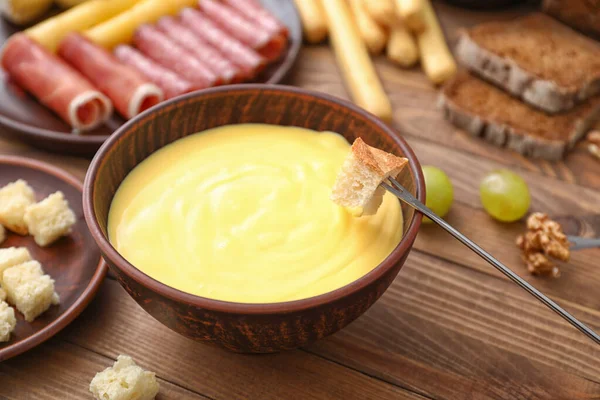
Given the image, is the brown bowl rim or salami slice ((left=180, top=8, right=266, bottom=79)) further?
salami slice ((left=180, top=8, right=266, bottom=79))

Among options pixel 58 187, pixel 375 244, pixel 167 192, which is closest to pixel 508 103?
pixel 375 244

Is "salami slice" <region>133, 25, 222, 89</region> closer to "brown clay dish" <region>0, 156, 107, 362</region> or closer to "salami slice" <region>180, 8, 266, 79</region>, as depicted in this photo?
"salami slice" <region>180, 8, 266, 79</region>

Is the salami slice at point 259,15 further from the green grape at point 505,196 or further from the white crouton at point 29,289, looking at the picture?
the white crouton at point 29,289

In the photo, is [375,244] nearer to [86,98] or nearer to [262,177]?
[262,177]

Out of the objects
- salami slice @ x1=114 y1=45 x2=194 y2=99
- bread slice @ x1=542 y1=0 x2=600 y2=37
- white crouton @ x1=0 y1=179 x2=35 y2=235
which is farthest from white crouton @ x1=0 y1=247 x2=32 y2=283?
bread slice @ x1=542 y1=0 x2=600 y2=37

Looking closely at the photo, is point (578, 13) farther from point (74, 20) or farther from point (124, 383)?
point (124, 383)

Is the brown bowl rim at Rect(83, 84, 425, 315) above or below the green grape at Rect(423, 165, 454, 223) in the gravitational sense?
above
